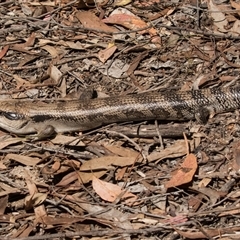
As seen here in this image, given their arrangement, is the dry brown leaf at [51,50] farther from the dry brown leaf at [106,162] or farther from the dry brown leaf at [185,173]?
the dry brown leaf at [185,173]

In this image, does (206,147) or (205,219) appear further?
(206,147)

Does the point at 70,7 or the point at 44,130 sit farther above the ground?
the point at 70,7

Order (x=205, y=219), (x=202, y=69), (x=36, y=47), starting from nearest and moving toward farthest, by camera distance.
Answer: (x=205, y=219) → (x=202, y=69) → (x=36, y=47)

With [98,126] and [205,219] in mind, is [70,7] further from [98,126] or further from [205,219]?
[205,219]

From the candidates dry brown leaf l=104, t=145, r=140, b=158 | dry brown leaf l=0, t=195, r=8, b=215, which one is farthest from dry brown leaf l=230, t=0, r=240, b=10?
dry brown leaf l=0, t=195, r=8, b=215

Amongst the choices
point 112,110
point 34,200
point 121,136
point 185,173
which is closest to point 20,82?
point 112,110

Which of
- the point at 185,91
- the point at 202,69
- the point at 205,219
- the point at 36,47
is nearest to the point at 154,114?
the point at 185,91

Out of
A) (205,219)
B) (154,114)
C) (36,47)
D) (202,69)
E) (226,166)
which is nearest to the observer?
(205,219)
